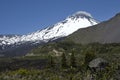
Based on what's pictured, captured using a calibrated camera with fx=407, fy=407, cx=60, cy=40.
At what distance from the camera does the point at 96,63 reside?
51.4 meters

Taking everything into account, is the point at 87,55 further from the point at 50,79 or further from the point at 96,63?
the point at 50,79

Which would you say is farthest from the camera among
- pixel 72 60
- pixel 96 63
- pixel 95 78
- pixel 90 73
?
pixel 72 60

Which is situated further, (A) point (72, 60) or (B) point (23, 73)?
(A) point (72, 60)

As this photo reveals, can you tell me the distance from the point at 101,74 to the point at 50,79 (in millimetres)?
5641

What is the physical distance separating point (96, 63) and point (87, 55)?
17316 millimetres

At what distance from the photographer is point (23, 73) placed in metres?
55.6

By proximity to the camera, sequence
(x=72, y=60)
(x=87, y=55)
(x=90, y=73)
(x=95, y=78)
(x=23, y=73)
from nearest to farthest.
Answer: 1. (x=95, y=78)
2. (x=90, y=73)
3. (x=23, y=73)
4. (x=87, y=55)
5. (x=72, y=60)

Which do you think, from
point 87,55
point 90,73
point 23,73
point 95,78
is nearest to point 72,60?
point 87,55

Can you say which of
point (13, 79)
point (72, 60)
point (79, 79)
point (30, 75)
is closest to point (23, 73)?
point (30, 75)

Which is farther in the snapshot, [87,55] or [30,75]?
[87,55]

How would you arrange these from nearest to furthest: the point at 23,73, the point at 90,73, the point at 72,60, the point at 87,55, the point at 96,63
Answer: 1. the point at 90,73
2. the point at 96,63
3. the point at 23,73
4. the point at 87,55
5. the point at 72,60

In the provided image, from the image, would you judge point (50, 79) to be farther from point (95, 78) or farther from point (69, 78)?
point (95, 78)

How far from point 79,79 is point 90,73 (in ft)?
15.9

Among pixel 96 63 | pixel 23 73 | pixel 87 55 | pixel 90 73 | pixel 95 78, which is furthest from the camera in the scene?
pixel 87 55
